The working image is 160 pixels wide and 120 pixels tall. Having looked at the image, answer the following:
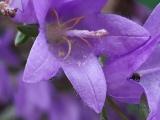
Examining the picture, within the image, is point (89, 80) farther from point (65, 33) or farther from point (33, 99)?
point (33, 99)

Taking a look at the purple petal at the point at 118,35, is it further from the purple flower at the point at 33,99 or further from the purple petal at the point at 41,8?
the purple flower at the point at 33,99

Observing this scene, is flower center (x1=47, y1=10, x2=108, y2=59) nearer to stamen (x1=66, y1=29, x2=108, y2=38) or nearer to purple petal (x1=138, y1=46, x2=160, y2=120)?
stamen (x1=66, y1=29, x2=108, y2=38)

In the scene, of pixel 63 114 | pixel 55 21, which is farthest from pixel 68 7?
pixel 63 114

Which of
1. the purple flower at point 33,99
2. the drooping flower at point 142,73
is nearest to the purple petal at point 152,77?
the drooping flower at point 142,73

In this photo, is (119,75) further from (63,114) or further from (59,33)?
(63,114)

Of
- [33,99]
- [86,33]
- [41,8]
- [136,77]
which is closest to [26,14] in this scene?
[41,8]

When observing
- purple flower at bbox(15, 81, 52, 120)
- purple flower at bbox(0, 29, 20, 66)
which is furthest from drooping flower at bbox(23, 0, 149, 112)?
purple flower at bbox(0, 29, 20, 66)

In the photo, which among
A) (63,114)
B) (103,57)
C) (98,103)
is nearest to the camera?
(98,103)
